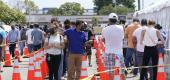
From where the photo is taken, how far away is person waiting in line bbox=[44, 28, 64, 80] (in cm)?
1192

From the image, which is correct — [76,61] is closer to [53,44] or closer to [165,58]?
[53,44]

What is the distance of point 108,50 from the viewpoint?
11148mm

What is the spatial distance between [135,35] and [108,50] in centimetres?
268

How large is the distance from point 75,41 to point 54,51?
639mm

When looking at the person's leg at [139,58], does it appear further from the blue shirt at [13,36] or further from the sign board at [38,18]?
the sign board at [38,18]

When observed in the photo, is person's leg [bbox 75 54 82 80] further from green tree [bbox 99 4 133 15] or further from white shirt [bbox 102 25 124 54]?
green tree [bbox 99 4 133 15]

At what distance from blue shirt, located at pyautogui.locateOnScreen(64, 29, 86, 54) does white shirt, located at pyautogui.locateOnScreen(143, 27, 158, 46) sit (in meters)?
1.75

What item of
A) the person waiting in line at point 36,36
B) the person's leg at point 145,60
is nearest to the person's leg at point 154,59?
the person's leg at point 145,60

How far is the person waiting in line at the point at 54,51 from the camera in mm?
11922

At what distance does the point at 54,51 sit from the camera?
11.9 m

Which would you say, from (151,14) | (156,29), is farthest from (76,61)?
(151,14)

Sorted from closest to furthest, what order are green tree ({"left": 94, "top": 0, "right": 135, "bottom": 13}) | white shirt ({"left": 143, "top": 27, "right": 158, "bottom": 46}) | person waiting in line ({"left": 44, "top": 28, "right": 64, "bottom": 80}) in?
person waiting in line ({"left": 44, "top": 28, "right": 64, "bottom": 80}), white shirt ({"left": 143, "top": 27, "right": 158, "bottom": 46}), green tree ({"left": 94, "top": 0, "right": 135, "bottom": 13})

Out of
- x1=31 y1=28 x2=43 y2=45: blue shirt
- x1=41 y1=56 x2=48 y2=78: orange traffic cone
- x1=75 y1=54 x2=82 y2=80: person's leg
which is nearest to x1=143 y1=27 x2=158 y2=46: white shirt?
x1=75 y1=54 x2=82 y2=80: person's leg

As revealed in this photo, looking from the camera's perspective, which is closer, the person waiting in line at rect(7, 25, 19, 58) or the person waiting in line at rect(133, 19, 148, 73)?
the person waiting in line at rect(133, 19, 148, 73)
